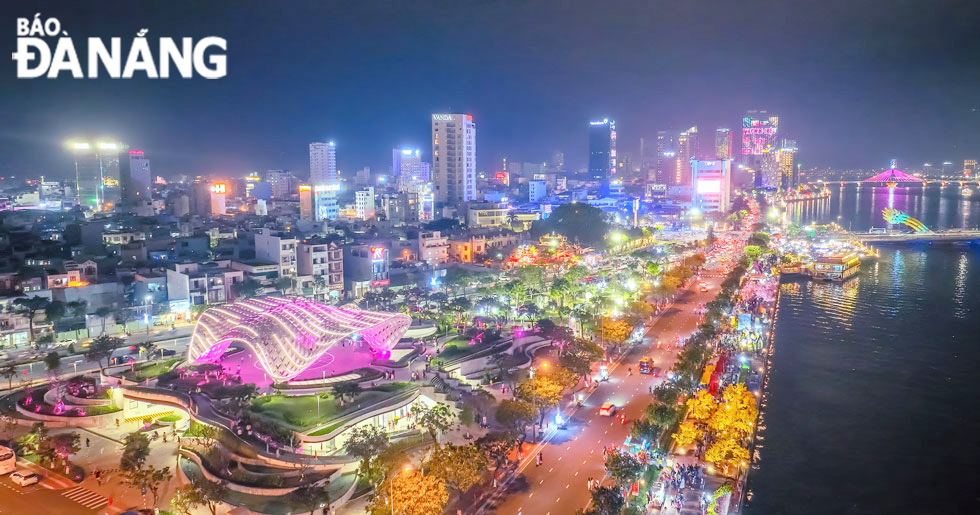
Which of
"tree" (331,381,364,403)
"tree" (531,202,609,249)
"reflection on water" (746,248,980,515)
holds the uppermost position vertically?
"tree" (531,202,609,249)

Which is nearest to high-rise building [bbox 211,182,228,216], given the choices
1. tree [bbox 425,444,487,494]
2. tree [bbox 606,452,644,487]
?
tree [bbox 425,444,487,494]

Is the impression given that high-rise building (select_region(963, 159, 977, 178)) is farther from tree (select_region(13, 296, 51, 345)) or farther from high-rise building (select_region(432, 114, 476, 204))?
tree (select_region(13, 296, 51, 345))

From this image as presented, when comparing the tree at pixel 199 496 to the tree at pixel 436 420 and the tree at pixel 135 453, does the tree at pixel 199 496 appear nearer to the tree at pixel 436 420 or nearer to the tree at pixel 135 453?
the tree at pixel 135 453

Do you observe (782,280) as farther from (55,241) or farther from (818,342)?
(55,241)

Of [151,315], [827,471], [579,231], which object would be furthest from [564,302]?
[579,231]

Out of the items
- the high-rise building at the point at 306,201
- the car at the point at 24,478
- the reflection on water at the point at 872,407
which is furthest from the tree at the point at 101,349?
the high-rise building at the point at 306,201

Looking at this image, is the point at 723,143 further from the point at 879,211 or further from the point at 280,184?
the point at 280,184

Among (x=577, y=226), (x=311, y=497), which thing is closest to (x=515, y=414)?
(x=311, y=497)
